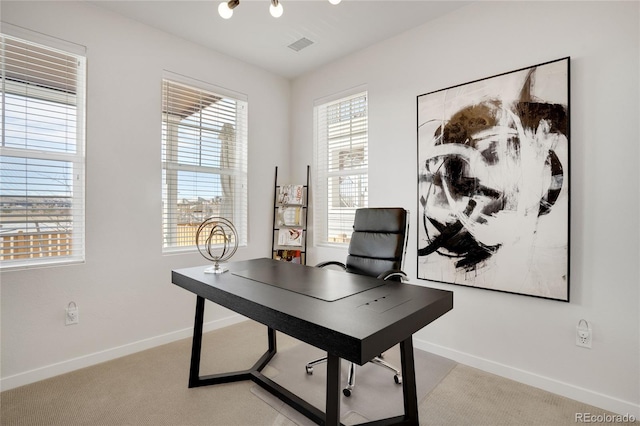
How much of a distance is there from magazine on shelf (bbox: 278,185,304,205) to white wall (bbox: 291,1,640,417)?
138 centimetres

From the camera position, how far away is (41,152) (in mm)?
2338

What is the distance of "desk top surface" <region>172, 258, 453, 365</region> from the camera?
1147mm

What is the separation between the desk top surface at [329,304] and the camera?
3.76ft

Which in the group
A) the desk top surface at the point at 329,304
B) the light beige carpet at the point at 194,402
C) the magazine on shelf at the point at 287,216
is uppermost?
the magazine on shelf at the point at 287,216

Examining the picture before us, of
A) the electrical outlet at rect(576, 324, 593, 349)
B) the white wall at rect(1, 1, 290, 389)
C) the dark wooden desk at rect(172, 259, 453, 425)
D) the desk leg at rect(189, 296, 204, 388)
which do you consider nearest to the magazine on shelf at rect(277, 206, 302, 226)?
the white wall at rect(1, 1, 290, 389)

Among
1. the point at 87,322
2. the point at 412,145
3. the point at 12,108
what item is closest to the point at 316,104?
the point at 412,145

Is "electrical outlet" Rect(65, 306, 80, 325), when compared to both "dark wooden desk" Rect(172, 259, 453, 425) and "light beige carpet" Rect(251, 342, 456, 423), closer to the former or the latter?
"dark wooden desk" Rect(172, 259, 453, 425)

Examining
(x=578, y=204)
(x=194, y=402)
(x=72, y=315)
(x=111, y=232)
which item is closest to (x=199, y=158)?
(x=111, y=232)

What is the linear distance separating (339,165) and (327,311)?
2.43m

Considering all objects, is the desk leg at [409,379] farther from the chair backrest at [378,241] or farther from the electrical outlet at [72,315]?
the electrical outlet at [72,315]

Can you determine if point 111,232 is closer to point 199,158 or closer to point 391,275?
point 199,158

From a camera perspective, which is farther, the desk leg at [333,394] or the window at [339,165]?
the window at [339,165]

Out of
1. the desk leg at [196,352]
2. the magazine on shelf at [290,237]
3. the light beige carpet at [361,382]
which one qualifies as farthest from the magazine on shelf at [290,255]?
the desk leg at [196,352]

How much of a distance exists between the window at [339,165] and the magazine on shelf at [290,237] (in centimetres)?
21
